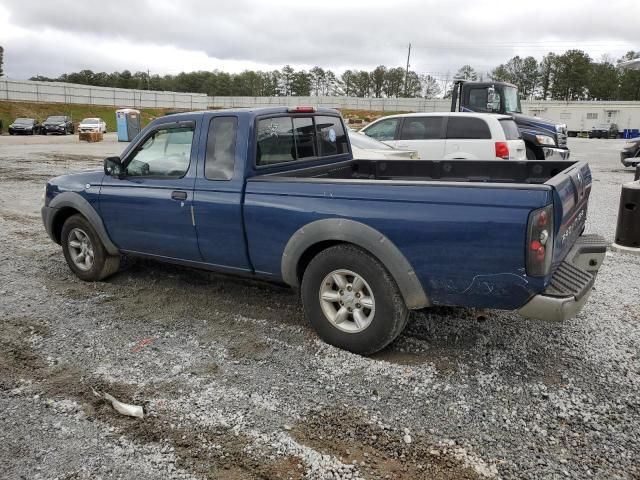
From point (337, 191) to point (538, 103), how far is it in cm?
6430

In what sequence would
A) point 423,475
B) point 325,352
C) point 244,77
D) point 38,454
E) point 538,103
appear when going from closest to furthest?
point 423,475
point 38,454
point 325,352
point 538,103
point 244,77

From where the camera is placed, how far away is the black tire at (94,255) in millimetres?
5199

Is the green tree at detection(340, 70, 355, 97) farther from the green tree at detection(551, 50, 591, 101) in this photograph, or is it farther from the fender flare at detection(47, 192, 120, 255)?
the fender flare at detection(47, 192, 120, 255)

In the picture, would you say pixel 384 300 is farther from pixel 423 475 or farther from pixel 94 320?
pixel 94 320

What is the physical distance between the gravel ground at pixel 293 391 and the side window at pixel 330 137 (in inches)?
59.7

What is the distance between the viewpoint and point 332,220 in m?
3.54

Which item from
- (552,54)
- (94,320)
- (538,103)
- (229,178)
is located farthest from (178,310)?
(552,54)

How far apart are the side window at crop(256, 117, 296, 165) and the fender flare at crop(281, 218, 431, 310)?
0.87 metres

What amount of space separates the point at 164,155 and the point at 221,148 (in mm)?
737

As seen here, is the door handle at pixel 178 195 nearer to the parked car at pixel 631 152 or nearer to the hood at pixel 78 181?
the hood at pixel 78 181

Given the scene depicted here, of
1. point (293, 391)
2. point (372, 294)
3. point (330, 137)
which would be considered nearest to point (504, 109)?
point (330, 137)

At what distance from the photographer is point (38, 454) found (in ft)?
8.82

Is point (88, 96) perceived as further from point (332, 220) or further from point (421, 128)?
point (332, 220)

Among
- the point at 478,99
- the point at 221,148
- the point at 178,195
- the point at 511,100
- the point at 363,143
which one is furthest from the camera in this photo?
the point at 511,100
